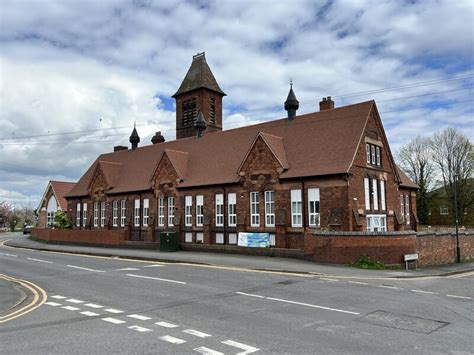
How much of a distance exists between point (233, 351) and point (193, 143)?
33252 millimetres

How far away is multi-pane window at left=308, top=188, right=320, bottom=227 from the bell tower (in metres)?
21.5

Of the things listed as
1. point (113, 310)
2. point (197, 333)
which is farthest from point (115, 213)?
point (197, 333)

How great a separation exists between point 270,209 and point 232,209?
3438mm

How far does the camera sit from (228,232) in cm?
3095

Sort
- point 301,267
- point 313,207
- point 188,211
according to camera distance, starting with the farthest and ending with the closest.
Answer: point 188,211 → point 313,207 → point 301,267

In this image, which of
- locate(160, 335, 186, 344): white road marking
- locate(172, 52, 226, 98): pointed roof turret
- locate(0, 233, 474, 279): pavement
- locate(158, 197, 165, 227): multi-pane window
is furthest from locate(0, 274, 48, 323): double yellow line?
locate(172, 52, 226, 98): pointed roof turret

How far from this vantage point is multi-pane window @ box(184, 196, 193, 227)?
112 ft

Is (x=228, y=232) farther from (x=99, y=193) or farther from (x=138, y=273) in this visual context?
(x=99, y=193)

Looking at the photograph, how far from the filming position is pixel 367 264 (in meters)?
20.5

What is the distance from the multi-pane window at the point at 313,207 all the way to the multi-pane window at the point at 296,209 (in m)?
0.69

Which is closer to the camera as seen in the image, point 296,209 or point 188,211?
point 296,209

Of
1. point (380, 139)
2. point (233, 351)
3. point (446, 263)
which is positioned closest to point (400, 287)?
point (233, 351)

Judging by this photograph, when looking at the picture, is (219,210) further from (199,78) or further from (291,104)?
(199,78)

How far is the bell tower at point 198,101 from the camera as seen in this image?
46188 mm
